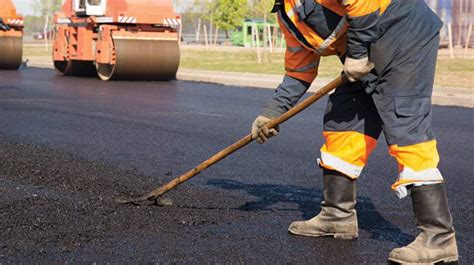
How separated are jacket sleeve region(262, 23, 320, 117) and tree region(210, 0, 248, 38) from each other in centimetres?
5400

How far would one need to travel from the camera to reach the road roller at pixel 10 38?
2202 cm

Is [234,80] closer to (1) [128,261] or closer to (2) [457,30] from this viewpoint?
(1) [128,261]

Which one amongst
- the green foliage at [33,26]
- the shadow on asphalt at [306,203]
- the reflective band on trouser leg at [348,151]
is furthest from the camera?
the green foliage at [33,26]

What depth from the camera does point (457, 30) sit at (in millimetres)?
41625

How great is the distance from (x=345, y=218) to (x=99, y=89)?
11285 millimetres

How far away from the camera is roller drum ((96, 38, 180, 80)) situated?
57.4 ft

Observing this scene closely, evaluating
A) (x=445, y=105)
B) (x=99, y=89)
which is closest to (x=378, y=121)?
(x=445, y=105)

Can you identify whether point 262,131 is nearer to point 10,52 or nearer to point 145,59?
point 145,59

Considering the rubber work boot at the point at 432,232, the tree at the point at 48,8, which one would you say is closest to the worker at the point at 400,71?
the rubber work boot at the point at 432,232

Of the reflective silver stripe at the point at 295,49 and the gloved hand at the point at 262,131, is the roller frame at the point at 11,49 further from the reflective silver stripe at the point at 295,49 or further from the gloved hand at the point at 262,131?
the reflective silver stripe at the point at 295,49

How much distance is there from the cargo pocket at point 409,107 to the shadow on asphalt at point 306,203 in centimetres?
75

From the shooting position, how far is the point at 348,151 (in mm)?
4469

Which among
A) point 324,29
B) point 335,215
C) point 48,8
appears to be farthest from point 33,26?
point 324,29

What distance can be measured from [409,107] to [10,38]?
63.7 ft
